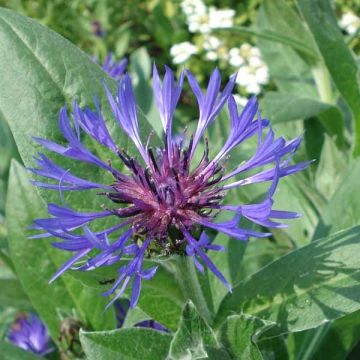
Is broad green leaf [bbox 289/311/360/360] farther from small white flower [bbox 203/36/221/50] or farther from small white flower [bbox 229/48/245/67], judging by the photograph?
small white flower [bbox 203/36/221/50]

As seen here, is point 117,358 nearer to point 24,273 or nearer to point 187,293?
point 187,293

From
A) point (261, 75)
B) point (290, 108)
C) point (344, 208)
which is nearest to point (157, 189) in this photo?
point (344, 208)

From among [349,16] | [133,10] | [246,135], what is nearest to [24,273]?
[246,135]

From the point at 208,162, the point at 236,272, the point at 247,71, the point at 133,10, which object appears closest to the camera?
the point at 208,162

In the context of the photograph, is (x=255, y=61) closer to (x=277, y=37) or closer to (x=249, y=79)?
(x=249, y=79)

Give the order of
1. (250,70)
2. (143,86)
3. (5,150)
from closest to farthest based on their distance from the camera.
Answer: (5,150) → (143,86) → (250,70)
